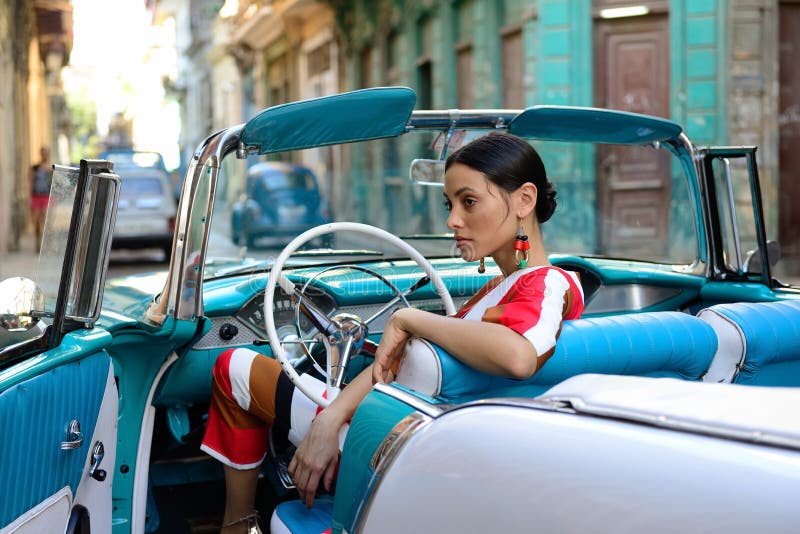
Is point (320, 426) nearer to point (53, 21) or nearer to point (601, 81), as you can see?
point (601, 81)

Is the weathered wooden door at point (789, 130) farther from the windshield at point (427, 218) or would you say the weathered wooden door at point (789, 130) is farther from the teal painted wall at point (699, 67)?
the windshield at point (427, 218)

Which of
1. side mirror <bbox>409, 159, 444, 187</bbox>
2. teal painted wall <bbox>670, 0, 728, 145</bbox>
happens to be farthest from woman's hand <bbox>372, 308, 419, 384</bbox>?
teal painted wall <bbox>670, 0, 728, 145</bbox>

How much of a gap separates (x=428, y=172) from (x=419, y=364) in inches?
55.0

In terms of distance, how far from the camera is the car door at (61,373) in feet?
6.95

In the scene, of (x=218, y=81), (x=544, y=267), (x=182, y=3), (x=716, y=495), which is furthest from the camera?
Result: (x=182, y=3)

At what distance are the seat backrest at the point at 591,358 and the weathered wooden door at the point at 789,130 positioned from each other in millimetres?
11484

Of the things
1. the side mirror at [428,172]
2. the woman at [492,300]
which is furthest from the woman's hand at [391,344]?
the side mirror at [428,172]

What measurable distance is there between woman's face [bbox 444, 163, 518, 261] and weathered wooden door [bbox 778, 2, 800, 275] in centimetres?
1153

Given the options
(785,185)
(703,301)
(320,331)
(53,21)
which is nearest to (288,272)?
(320,331)

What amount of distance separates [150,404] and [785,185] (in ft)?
39.1

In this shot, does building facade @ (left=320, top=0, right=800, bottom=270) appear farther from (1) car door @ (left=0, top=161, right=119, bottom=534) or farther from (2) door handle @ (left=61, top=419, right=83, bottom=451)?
(2) door handle @ (left=61, top=419, right=83, bottom=451)

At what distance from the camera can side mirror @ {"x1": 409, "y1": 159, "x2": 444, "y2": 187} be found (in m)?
3.34

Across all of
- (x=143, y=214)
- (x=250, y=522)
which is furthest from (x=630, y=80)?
(x=250, y=522)

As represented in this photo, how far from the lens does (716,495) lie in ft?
4.48
